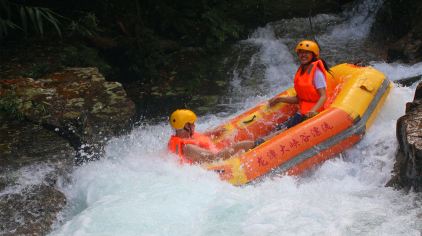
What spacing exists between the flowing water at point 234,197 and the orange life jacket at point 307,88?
0.69 metres

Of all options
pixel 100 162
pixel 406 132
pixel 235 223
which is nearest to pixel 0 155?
pixel 100 162

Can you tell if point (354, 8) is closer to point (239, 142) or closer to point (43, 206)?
point (239, 142)

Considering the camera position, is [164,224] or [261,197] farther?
[261,197]

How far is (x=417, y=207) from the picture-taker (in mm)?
4121

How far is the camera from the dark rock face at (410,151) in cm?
429

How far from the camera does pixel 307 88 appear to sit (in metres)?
5.63

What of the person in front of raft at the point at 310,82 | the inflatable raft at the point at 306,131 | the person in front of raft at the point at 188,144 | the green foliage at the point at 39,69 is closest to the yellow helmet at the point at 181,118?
the person in front of raft at the point at 188,144

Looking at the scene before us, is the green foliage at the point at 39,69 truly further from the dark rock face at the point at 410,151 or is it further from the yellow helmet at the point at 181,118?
the dark rock face at the point at 410,151

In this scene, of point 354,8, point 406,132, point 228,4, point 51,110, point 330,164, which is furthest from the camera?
point 354,8

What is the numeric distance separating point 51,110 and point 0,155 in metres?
1.08

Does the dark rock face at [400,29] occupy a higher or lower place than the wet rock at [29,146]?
higher

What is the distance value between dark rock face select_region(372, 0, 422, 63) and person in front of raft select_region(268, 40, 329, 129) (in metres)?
3.28

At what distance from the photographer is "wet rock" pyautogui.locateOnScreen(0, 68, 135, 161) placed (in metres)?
6.08

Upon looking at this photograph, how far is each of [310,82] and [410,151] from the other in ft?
4.91
